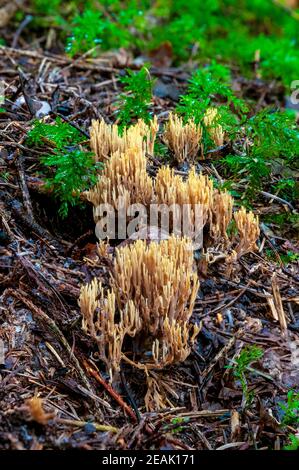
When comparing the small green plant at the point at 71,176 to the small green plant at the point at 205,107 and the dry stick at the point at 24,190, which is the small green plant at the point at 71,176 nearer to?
the dry stick at the point at 24,190

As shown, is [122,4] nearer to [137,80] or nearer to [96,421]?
[137,80]

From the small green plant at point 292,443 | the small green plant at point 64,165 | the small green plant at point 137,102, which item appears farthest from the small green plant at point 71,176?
the small green plant at point 292,443

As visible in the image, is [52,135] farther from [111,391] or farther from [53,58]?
[53,58]

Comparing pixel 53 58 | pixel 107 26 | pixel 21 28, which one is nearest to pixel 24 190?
pixel 53 58

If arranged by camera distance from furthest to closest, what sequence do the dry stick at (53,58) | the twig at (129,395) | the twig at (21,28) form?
the twig at (21,28) → the dry stick at (53,58) → the twig at (129,395)
